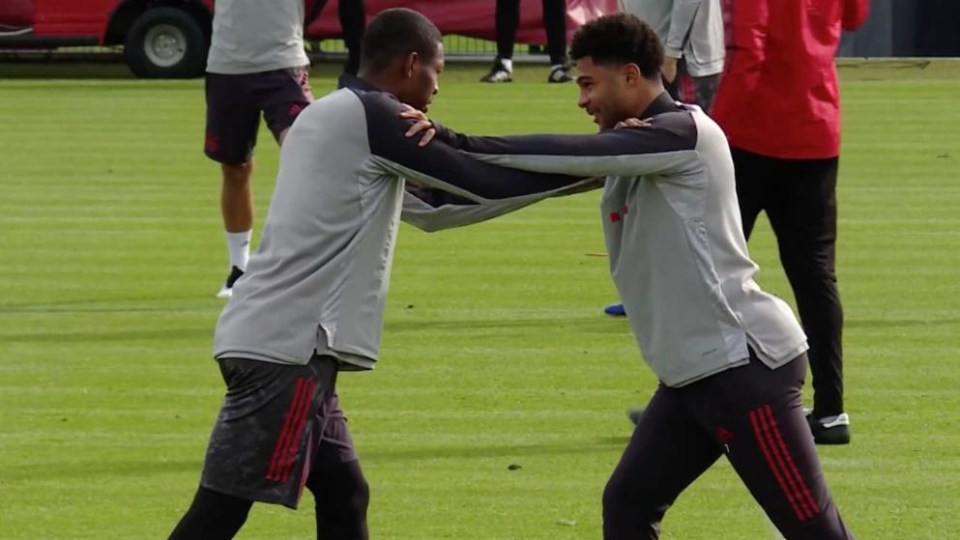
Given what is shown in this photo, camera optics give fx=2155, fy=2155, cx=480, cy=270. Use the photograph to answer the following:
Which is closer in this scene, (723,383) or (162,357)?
(723,383)

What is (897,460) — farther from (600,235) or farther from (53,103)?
(53,103)

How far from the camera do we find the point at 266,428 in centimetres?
518

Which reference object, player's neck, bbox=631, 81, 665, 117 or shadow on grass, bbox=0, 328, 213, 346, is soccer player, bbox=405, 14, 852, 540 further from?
shadow on grass, bbox=0, 328, 213, 346

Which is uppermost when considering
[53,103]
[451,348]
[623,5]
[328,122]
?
[328,122]

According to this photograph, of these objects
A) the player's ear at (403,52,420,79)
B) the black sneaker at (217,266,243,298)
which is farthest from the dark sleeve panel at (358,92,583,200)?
the black sneaker at (217,266,243,298)

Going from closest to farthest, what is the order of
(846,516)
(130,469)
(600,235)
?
(846,516) → (130,469) → (600,235)

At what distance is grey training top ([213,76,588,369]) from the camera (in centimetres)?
502

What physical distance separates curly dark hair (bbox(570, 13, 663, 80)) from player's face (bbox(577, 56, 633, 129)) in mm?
20

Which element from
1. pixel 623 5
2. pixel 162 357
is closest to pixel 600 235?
pixel 623 5

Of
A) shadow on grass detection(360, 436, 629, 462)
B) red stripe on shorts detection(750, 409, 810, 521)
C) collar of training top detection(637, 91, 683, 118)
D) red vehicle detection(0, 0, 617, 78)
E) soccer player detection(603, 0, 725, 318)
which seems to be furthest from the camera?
red vehicle detection(0, 0, 617, 78)

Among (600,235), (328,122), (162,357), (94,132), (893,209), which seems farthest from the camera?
(94,132)

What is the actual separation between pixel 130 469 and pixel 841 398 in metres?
2.55

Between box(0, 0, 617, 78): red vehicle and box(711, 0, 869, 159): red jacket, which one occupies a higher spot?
box(711, 0, 869, 159): red jacket

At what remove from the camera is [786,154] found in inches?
301
